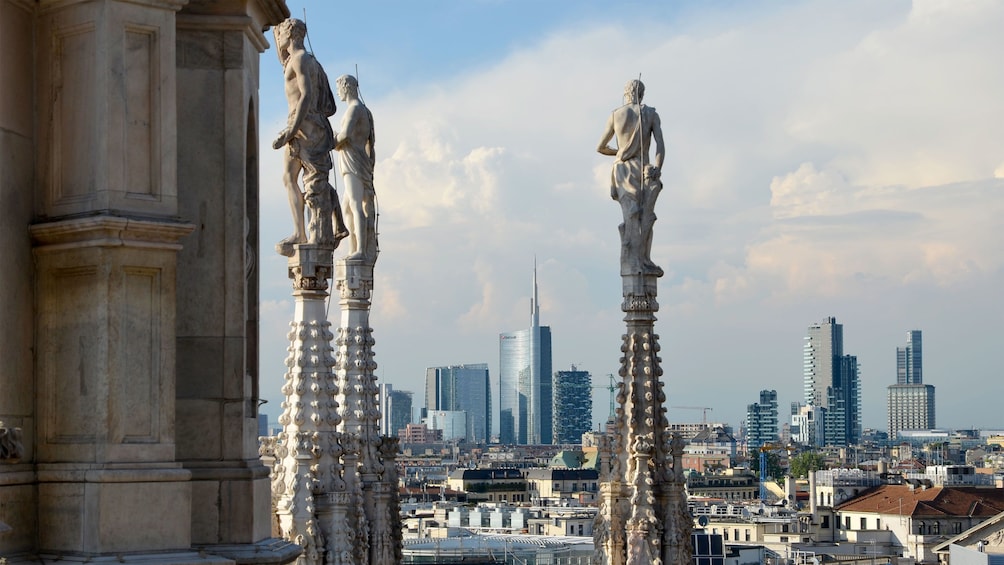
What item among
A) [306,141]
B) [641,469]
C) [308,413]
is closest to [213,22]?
[306,141]

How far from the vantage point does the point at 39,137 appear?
783 cm

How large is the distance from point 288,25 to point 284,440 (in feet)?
10.9

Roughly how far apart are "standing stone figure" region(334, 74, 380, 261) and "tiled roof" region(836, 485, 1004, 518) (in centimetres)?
8312

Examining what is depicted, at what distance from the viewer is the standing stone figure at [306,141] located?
41.1 feet

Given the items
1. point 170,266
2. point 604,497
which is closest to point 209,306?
point 170,266

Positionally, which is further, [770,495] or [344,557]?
[770,495]

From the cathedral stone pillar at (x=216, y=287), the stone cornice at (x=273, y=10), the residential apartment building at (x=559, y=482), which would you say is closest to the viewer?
the cathedral stone pillar at (x=216, y=287)

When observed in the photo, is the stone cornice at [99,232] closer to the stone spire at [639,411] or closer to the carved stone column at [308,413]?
the carved stone column at [308,413]

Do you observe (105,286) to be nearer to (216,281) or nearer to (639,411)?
(216,281)

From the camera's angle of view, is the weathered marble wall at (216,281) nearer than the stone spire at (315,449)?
Yes

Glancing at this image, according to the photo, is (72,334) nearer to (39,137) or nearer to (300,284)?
(39,137)

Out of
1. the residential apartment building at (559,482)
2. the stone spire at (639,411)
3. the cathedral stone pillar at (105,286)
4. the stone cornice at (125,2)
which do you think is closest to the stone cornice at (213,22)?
the stone cornice at (125,2)

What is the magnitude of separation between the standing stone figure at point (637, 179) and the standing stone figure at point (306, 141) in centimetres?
276

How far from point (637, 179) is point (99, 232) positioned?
29.5 ft
